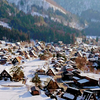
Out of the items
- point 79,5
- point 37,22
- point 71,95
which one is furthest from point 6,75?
point 79,5

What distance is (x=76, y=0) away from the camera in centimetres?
15600

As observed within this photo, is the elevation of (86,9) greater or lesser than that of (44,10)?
greater

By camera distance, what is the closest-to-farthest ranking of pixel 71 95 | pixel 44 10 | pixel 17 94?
pixel 17 94 → pixel 71 95 → pixel 44 10

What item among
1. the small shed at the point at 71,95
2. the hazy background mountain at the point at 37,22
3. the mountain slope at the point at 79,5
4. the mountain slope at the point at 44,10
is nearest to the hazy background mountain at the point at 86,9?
the mountain slope at the point at 79,5

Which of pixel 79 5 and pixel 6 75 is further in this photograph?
pixel 79 5

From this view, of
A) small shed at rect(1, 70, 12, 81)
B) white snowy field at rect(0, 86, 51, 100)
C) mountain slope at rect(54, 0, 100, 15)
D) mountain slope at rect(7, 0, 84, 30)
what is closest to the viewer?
white snowy field at rect(0, 86, 51, 100)

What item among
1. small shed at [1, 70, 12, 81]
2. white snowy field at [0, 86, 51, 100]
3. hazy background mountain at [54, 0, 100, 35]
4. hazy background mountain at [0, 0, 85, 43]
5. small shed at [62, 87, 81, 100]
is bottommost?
small shed at [62, 87, 81, 100]

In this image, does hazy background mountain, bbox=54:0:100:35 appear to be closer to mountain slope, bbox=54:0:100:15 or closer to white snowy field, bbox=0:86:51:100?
mountain slope, bbox=54:0:100:15

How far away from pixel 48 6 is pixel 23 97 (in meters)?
109

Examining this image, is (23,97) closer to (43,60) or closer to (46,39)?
(43,60)

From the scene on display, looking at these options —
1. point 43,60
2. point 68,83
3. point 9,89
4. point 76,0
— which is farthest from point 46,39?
point 76,0

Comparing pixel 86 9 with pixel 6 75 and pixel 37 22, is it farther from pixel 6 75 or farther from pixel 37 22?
pixel 6 75

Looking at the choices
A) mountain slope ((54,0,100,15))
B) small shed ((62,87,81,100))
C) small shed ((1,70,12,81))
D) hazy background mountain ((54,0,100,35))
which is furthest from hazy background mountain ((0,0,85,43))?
small shed ((62,87,81,100))

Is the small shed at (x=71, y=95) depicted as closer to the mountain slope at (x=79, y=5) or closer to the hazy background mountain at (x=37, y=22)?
the hazy background mountain at (x=37, y=22)
